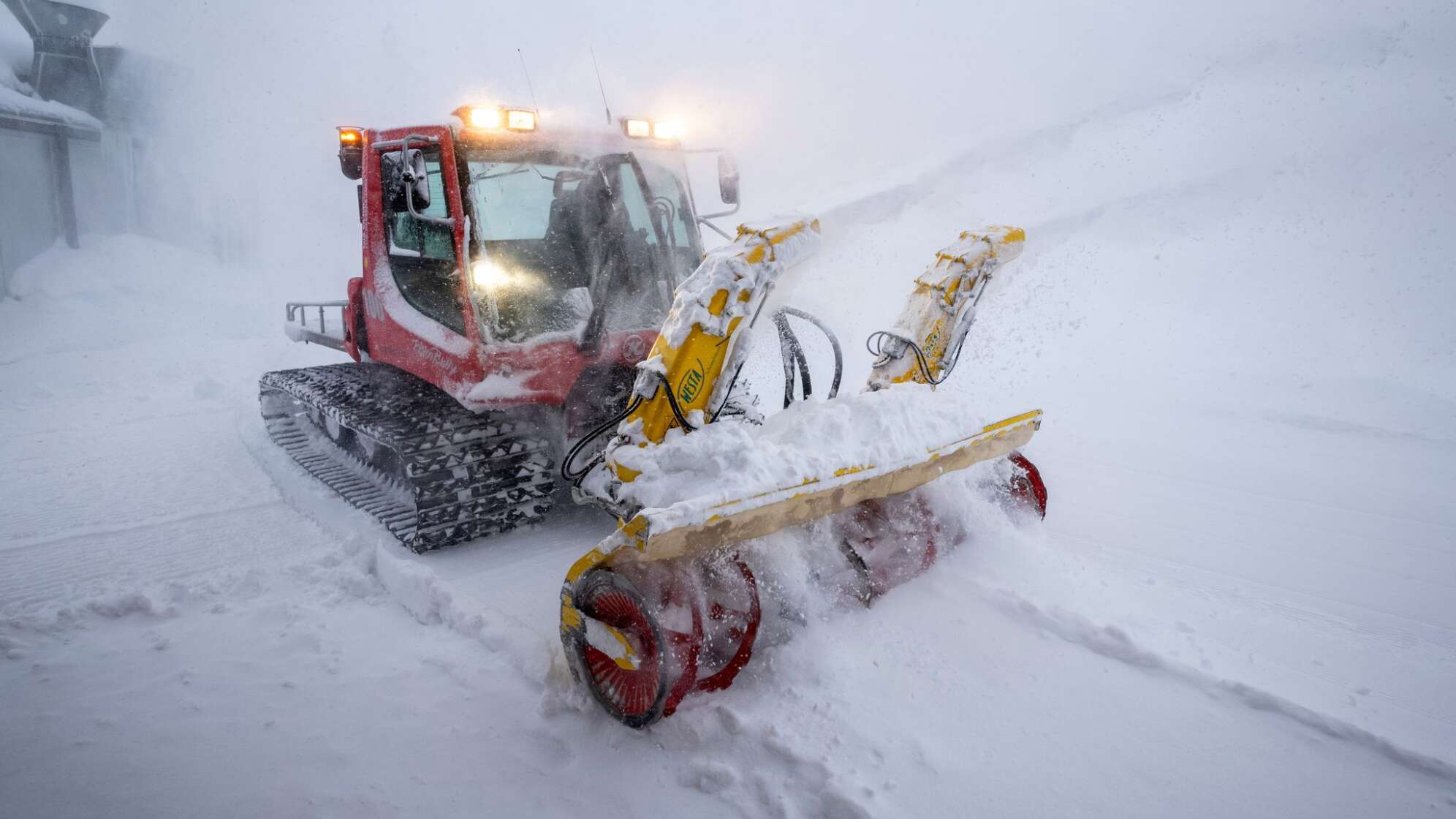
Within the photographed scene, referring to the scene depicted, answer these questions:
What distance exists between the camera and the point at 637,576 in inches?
101

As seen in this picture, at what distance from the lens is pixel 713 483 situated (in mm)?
2523

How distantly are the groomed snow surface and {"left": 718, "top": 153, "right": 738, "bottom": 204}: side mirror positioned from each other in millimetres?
895

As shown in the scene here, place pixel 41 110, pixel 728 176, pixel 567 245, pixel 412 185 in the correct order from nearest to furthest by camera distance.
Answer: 1. pixel 412 185
2. pixel 567 245
3. pixel 728 176
4. pixel 41 110

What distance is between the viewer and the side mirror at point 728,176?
4438 millimetres

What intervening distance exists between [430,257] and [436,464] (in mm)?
1163

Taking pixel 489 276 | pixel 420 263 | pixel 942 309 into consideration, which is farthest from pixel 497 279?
pixel 942 309

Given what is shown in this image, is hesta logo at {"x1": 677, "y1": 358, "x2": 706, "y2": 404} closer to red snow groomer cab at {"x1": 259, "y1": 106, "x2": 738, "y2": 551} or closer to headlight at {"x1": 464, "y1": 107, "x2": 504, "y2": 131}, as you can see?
red snow groomer cab at {"x1": 259, "y1": 106, "x2": 738, "y2": 551}

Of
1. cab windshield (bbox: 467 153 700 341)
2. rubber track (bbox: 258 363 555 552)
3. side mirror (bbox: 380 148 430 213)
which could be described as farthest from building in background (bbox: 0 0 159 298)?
cab windshield (bbox: 467 153 700 341)

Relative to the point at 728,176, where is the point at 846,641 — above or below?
below

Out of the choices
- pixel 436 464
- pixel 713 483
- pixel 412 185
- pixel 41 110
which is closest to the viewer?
pixel 713 483

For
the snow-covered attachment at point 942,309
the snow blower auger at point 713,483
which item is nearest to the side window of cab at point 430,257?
the snow blower auger at point 713,483

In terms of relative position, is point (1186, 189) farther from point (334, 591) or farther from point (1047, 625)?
point (334, 591)

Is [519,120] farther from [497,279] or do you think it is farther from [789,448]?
[789,448]

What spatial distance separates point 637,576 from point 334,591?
69.9 inches
